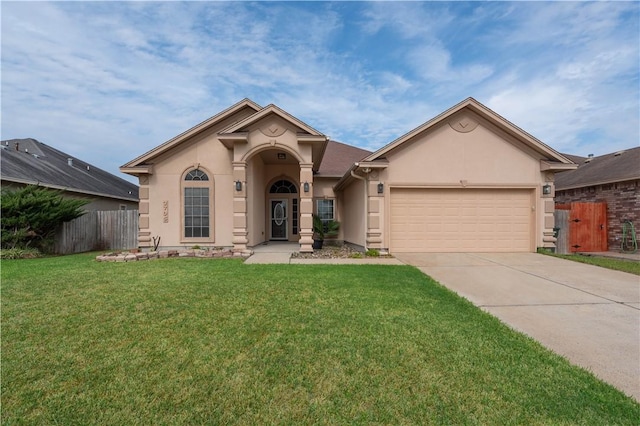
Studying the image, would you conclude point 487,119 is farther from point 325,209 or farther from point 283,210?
point 283,210

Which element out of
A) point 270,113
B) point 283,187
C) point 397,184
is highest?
point 270,113

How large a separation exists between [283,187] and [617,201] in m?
14.1

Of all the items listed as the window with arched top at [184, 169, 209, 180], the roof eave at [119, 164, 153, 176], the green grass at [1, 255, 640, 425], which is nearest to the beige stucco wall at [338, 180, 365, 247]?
Answer: the window with arched top at [184, 169, 209, 180]

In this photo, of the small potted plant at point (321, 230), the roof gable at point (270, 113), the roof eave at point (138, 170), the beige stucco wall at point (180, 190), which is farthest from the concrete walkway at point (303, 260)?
the roof eave at point (138, 170)

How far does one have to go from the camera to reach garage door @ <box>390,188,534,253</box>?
408 inches

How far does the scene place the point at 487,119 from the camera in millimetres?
10367

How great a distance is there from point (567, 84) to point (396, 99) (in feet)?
25.7

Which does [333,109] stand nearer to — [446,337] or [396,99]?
[396,99]

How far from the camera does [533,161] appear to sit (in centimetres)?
1048

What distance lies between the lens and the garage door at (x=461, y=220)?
10359mm

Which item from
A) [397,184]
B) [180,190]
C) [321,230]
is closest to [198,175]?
[180,190]

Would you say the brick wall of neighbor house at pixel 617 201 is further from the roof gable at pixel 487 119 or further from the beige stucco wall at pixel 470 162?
the beige stucco wall at pixel 470 162

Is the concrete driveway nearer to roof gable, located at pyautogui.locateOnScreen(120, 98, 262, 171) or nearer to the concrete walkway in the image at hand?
the concrete walkway

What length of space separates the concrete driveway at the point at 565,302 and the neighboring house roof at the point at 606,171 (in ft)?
21.1
